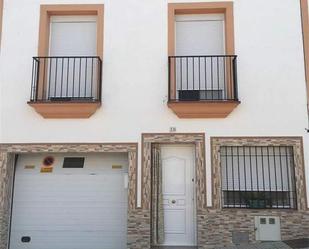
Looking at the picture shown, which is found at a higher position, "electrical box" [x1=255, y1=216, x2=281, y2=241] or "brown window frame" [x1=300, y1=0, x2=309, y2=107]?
→ "brown window frame" [x1=300, y1=0, x2=309, y2=107]

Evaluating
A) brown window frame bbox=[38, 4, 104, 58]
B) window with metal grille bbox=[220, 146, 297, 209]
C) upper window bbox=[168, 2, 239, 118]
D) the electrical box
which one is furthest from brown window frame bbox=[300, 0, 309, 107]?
brown window frame bbox=[38, 4, 104, 58]

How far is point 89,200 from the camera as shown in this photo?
8.77m

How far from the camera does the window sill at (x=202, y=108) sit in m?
8.20

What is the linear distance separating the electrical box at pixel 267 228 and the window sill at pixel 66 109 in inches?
164

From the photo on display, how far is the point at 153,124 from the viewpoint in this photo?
8.52m

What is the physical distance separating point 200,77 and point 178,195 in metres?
2.64

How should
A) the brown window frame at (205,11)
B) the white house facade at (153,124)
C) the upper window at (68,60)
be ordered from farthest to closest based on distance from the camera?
the brown window frame at (205,11)
the upper window at (68,60)
the white house facade at (153,124)

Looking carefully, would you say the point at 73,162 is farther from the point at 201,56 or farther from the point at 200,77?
the point at 201,56

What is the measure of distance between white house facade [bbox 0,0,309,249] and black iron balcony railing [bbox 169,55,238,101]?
25 mm

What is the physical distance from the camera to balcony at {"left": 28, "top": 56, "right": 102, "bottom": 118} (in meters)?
8.41

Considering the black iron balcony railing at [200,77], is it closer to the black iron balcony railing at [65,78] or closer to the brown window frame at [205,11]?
the brown window frame at [205,11]

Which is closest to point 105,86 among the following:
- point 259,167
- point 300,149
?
point 259,167

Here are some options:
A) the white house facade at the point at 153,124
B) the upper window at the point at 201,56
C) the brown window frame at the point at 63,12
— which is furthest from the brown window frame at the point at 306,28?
the brown window frame at the point at 63,12

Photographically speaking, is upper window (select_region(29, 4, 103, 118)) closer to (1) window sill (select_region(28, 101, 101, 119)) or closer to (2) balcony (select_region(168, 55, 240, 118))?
(1) window sill (select_region(28, 101, 101, 119))
